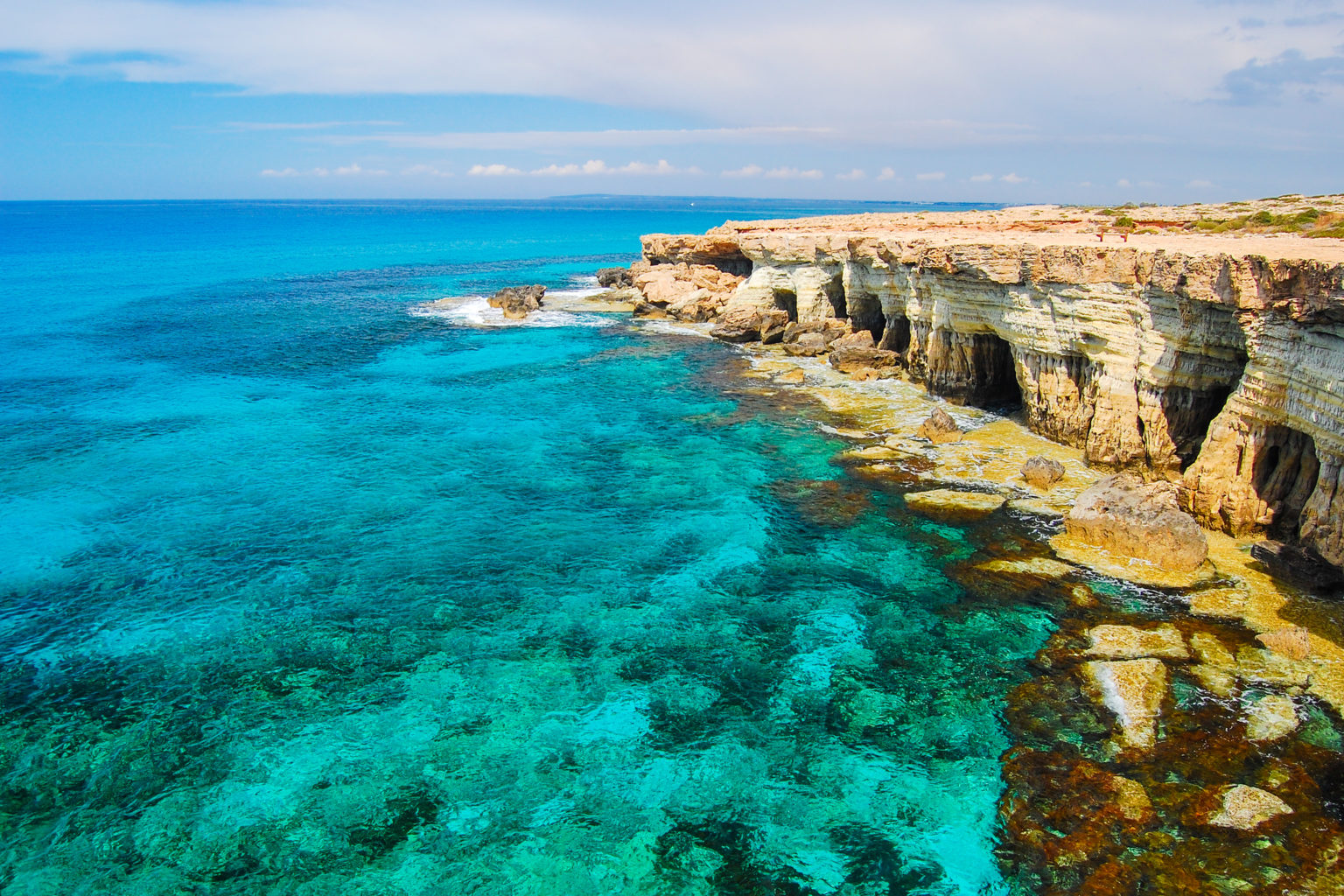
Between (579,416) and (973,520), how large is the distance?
60.5 ft

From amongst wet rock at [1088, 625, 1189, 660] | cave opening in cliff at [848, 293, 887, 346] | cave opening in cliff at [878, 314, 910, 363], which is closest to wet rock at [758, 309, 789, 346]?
cave opening in cliff at [848, 293, 887, 346]

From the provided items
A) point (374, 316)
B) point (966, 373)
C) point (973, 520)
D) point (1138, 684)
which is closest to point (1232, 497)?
point (973, 520)

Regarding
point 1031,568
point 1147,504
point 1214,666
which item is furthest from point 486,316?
point 1214,666

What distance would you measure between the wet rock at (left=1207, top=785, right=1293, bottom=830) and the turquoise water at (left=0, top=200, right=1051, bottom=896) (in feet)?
11.5

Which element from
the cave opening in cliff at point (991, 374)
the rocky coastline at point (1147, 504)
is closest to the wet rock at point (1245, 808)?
the rocky coastline at point (1147, 504)

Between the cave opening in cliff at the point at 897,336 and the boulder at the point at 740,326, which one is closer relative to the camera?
the cave opening in cliff at the point at 897,336

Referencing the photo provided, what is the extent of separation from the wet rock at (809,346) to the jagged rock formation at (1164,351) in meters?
4.98

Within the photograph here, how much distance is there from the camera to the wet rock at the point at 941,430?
3050cm

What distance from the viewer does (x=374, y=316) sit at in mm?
62625

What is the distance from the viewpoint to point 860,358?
134 ft

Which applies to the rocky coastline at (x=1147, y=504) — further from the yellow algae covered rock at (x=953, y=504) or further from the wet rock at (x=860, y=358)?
the wet rock at (x=860, y=358)

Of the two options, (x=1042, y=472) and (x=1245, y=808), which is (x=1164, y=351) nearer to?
(x=1042, y=472)

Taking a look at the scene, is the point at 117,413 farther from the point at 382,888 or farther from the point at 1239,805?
the point at 1239,805

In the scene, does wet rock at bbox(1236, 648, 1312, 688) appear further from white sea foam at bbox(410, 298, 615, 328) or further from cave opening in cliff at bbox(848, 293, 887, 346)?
white sea foam at bbox(410, 298, 615, 328)
